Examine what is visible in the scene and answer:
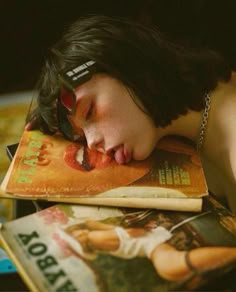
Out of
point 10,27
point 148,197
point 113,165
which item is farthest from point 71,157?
point 10,27

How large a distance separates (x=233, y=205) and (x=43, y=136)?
0.38 meters

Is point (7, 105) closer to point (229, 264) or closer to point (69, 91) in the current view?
point (69, 91)

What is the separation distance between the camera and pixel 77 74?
0.78m

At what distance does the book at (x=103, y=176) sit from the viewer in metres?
0.70

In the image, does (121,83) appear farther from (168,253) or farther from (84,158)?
(168,253)

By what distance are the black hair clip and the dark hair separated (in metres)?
0.01

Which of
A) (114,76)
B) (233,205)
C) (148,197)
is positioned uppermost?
(114,76)

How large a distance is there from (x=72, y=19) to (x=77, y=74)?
0.41m

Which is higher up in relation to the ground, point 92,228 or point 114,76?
point 114,76

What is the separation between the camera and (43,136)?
87 centimetres

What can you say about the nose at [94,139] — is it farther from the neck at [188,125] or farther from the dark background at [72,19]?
the dark background at [72,19]

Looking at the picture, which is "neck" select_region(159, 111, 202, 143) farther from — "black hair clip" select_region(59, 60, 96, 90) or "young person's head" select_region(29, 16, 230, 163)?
"black hair clip" select_region(59, 60, 96, 90)

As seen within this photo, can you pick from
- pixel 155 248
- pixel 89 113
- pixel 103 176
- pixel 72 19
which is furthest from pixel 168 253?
pixel 72 19

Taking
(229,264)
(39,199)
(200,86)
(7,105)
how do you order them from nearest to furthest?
(229,264)
(39,199)
(200,86)
(7,105)
